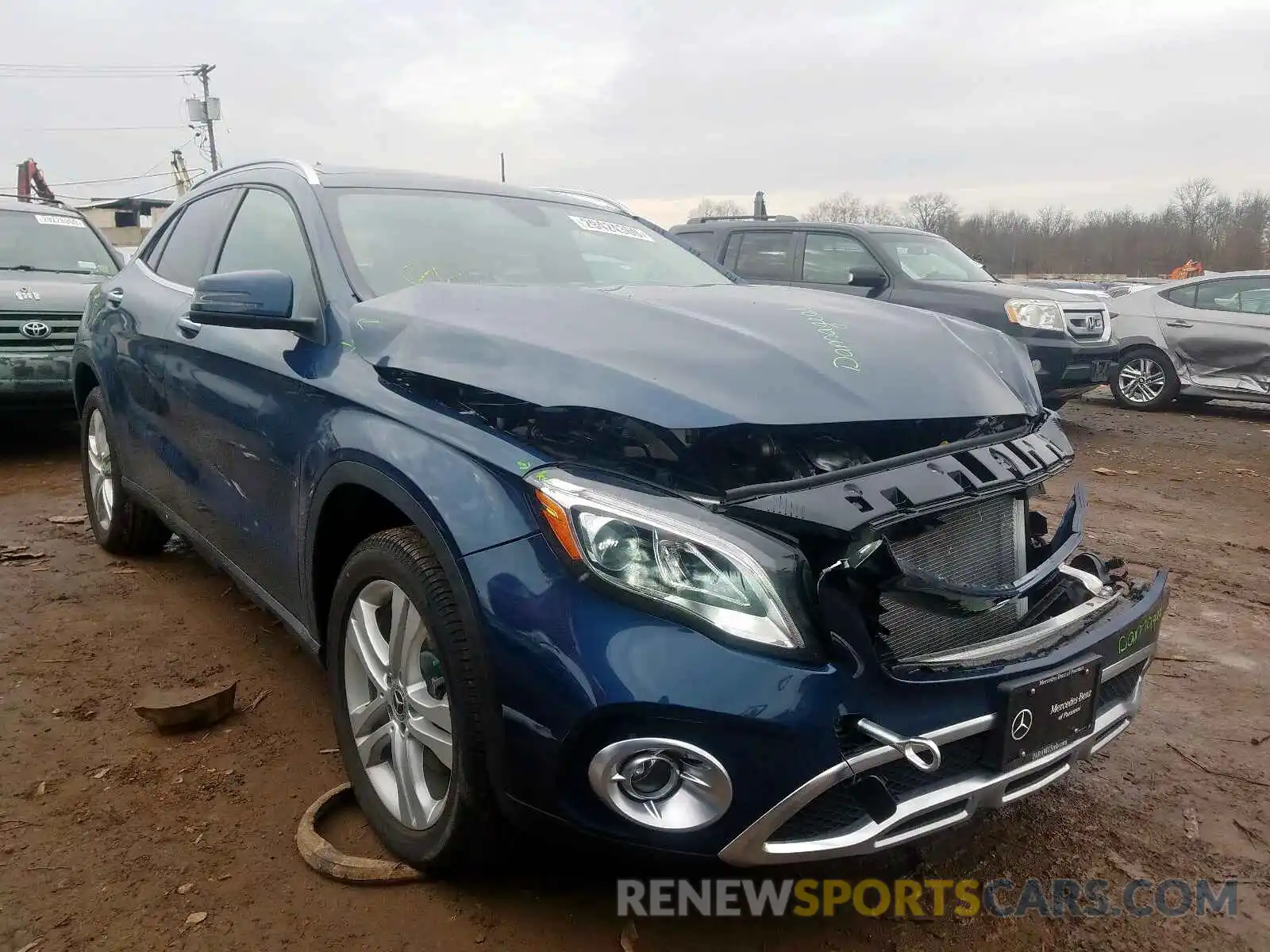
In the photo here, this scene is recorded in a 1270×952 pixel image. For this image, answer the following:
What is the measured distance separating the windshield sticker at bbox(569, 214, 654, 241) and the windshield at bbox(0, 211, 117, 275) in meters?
5.76

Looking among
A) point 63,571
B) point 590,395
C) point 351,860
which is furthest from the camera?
point 63,571

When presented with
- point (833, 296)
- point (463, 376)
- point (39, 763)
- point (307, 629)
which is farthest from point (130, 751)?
point (833, 296)

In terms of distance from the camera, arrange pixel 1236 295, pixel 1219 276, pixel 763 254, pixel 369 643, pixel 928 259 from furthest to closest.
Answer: pixel 1219 276
pixel 1236 295
pixel 763 254
pixel 928 259
pixel 369 643

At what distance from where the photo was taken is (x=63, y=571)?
4230 mm

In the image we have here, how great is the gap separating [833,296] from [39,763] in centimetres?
260

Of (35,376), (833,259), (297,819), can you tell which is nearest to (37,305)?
(35,376)

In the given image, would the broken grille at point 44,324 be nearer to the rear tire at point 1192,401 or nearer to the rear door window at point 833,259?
the rear door window at point 833,259

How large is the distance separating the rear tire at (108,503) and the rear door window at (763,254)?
5.73m

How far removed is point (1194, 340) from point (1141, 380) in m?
0.70

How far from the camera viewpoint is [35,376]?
646cm

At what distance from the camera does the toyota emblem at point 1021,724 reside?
5.84 ft

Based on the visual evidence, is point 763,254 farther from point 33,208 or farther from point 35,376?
point 33,208

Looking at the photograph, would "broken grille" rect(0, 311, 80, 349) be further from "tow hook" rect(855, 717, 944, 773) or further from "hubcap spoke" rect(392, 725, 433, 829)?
"tow hook" rect(855, 717, 944, 773)

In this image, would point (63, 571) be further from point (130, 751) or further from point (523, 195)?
point (523, 195)
